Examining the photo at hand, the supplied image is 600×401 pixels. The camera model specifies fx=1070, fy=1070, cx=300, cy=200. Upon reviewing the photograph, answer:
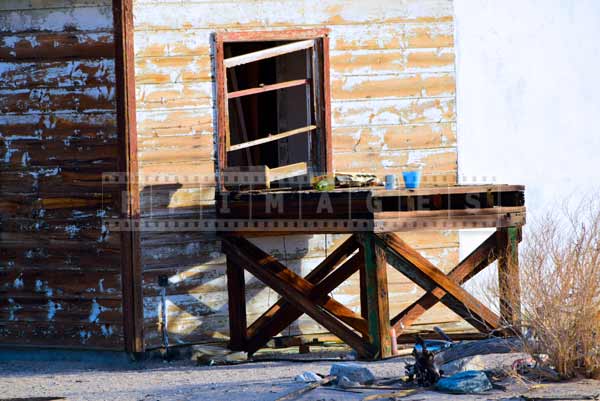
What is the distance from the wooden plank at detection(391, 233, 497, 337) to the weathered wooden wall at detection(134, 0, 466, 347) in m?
0.81

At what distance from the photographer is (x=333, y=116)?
1064 cm

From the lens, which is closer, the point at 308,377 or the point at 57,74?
the point at 308,377

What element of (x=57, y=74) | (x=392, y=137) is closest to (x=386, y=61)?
(x=392, y=137)

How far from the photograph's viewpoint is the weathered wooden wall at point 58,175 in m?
10.3

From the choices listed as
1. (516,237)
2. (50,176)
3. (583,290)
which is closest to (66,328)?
(50,176)

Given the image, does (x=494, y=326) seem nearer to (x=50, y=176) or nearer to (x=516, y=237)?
(x=516, y=237)

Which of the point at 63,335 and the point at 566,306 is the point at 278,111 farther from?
the point at 566,306

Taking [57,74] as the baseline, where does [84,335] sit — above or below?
below

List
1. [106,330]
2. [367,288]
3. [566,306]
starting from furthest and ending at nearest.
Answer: [106,330] < [367,288] < [566,306]

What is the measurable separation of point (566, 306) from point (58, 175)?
16.5 ft

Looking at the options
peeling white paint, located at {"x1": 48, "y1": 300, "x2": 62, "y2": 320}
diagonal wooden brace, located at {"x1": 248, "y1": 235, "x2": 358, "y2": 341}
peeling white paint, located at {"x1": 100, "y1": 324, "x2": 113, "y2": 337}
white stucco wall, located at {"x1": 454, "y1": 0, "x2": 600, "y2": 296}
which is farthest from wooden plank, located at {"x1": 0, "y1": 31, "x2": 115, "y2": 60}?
white stucco wall, located at {"x1": 454, "y1": 0, "x2": 600, "y2": 296}

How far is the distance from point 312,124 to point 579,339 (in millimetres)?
3725

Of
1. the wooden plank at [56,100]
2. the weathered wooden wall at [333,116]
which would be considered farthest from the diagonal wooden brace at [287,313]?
the wooden plank at [56,100]

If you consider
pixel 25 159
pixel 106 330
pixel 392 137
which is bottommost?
pixel 106 330
